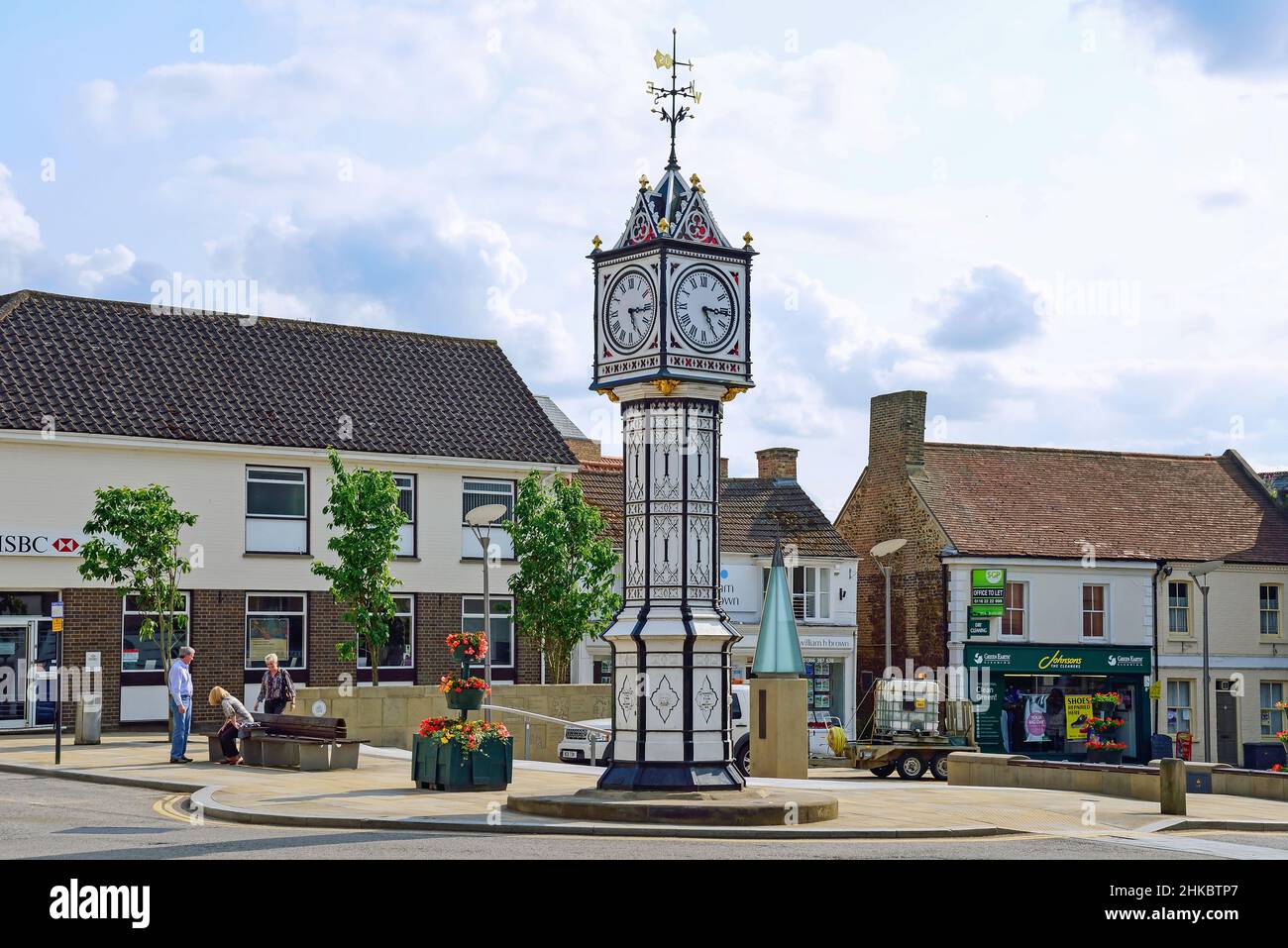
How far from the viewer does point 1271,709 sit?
51.0 meters

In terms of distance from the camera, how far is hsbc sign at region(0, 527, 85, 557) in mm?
34500

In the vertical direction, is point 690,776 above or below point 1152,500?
below

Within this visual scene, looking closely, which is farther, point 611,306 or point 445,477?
point 445,477

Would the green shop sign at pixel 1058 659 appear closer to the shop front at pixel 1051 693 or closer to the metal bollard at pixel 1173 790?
the shop front at pixel 1051 693

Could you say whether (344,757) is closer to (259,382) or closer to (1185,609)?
(259,382)

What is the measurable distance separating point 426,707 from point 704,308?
15.7 meters

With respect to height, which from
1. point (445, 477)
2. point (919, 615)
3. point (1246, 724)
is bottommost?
point (1246, 724)

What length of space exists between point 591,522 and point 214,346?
10090mm

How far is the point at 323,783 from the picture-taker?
22.3 meters

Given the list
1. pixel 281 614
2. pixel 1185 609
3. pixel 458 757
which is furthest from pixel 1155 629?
pixel 458 757

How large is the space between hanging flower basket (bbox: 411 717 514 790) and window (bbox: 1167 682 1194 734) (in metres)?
33.2
